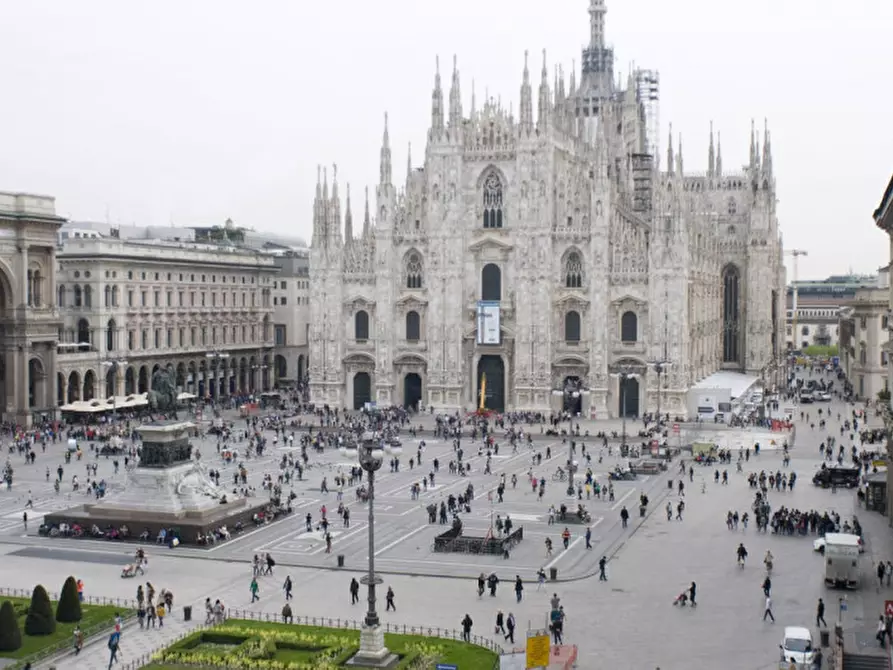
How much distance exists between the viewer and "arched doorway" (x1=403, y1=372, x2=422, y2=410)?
93.0 metres

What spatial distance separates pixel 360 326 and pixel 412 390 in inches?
270

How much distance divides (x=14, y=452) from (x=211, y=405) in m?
28.3

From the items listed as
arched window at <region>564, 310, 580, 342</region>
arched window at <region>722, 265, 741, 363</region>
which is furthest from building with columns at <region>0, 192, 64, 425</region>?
arched window at <region>722, 265, 741, 363</region>

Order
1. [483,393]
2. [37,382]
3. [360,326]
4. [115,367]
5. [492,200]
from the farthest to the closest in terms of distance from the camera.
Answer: [360,326] → [492,200] → [483,393] → [115,367] → [37,382]

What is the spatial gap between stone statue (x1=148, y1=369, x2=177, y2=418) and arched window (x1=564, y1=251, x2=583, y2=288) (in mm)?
42759

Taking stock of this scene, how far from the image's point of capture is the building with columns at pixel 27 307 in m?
81.9

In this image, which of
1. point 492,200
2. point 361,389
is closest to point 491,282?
point 492,200

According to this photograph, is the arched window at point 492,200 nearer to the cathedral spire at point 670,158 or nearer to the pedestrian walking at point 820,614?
the cathedral spire at point 670,158

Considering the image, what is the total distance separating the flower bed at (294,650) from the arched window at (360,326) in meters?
62.5

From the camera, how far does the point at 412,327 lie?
93.0 meters

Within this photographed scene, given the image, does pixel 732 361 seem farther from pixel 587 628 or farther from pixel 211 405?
pixel 587 628

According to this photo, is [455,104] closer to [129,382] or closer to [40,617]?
[129,382]

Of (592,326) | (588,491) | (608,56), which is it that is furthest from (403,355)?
(608,56)

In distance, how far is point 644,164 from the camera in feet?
371
